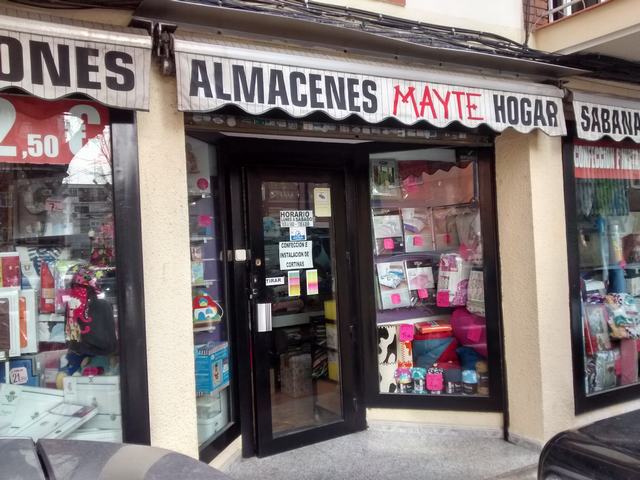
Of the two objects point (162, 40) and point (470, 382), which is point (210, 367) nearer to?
point (162, 40)

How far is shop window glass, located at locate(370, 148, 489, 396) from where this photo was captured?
15.7 feet

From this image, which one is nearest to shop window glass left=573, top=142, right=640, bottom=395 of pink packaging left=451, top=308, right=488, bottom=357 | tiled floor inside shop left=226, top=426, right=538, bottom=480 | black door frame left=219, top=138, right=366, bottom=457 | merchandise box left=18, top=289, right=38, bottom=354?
pink packaging left=451, top=308, right=488, bottom=357

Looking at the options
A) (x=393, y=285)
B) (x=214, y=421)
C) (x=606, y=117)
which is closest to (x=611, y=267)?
(x=606, y=117)

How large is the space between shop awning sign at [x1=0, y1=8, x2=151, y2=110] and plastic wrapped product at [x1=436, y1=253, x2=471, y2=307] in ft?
10.7

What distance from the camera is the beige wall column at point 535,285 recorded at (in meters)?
4.26

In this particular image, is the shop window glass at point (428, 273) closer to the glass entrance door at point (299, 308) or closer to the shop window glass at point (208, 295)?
the glass entrance door at point (299, 308)

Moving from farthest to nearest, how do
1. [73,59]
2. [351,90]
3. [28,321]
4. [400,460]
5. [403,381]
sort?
[403,381]
[400,460]
[351,90]
[28,321]
[73,59]

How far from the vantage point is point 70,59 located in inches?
103

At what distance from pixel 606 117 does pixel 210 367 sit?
3984 mm

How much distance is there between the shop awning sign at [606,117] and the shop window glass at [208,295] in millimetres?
3105

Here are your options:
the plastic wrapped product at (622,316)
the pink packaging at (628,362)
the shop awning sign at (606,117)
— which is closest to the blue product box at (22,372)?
the shop awning sign at (606,117)

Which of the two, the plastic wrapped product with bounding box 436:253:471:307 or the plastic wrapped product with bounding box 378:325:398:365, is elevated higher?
the plastic wrapped product with bounding box 436:253:471:307

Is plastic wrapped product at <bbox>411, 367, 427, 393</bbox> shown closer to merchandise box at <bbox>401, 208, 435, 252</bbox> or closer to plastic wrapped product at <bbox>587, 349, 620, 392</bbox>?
merchandise box at <bbox>401, 208, 435, 252</bbox>

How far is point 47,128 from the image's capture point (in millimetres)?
2859
